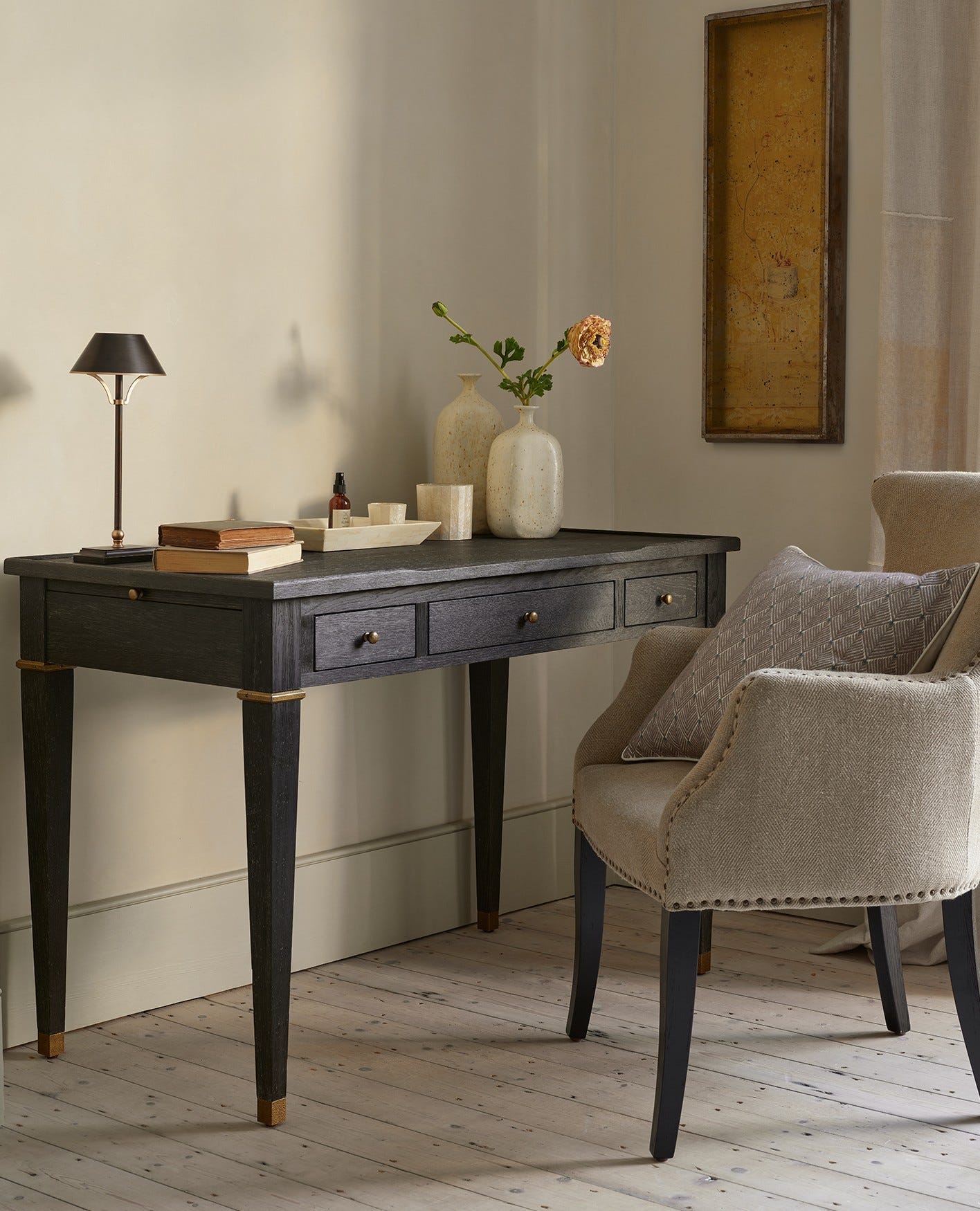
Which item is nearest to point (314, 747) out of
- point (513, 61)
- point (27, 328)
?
point (27, 328)

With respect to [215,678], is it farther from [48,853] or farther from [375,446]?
[375,446]

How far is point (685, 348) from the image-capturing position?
3.62m

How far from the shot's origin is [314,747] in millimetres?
3088

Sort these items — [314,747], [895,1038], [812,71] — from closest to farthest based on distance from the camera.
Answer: [895,1038] < [314,747] < [812,71]

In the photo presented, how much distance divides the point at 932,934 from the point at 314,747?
1.29 m

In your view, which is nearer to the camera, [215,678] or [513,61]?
[215,678]

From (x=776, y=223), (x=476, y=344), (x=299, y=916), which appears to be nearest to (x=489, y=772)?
(x=299, y=916)

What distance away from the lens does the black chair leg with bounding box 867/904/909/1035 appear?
8.70ft

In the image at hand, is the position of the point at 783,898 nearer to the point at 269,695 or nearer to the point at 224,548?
the point at 269,695

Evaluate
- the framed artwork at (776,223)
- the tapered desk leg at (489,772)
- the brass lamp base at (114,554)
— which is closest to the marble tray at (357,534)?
the brass lamp base at (114,554)

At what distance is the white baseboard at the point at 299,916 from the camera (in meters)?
2.71

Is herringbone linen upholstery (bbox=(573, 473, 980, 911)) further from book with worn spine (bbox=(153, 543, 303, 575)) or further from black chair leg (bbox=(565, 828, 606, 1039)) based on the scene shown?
book with worn spine (bbox=(153, 543, 303, 575))

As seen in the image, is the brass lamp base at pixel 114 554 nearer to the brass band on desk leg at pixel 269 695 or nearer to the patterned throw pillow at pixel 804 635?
the brass band on desk leg at pixel 269 695

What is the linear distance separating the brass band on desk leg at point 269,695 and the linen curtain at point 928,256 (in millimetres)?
1434
